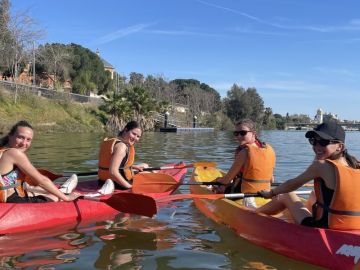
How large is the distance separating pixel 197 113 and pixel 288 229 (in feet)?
225

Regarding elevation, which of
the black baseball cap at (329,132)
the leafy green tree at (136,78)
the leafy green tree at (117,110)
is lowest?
the black baseball cap at (329,132)

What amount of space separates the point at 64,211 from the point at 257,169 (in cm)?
283

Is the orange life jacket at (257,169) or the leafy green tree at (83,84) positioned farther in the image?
the leafy green tree at (83,84)

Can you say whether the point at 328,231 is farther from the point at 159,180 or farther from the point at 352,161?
the point at 159,180

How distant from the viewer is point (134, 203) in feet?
19.9

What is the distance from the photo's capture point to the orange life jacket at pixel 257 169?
6.40m

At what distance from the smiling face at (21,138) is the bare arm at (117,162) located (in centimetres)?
212

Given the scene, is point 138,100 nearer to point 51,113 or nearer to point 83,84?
point 51,113

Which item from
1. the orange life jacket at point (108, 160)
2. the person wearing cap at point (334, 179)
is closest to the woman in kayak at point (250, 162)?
the person wearing cap at point (334, 179)

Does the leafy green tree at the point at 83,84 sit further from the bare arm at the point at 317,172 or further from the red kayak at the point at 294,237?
the bare arm at the point at 317,172

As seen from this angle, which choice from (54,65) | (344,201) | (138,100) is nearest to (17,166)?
(344,201)

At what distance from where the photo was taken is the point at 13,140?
5625 mm

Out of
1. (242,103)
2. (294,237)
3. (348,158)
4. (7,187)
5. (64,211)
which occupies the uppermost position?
(242,103)

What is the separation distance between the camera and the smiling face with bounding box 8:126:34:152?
5582 mm
